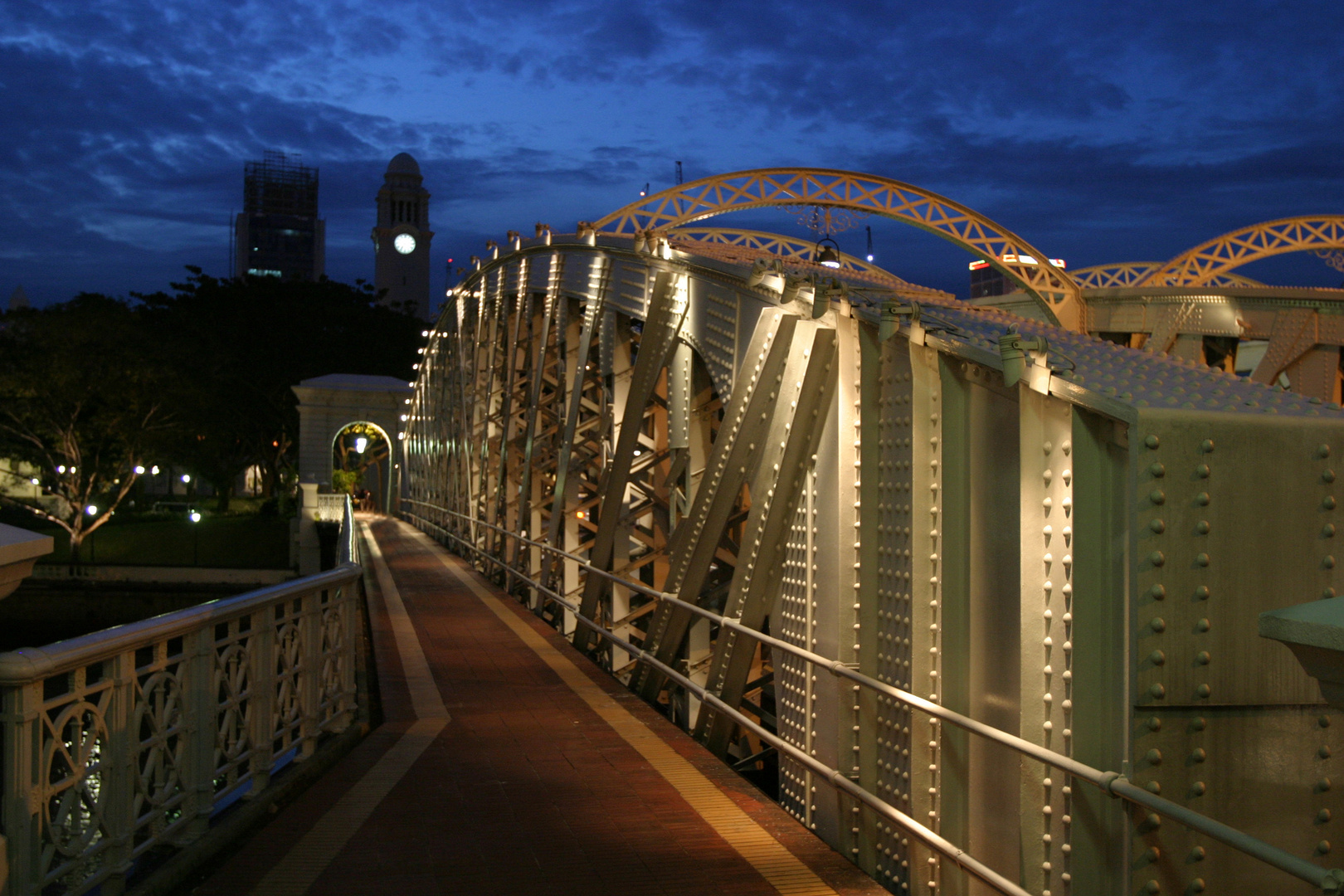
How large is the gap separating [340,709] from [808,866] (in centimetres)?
355

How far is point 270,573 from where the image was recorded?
1412 inches

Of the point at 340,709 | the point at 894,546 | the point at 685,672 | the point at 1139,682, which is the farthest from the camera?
the point at 685,672

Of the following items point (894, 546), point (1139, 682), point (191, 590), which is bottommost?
point (191, 590)

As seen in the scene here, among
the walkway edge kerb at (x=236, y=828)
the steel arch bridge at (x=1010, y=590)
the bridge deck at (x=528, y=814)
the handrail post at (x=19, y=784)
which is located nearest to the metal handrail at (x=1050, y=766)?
the steel arch bridge at (x=1010, y=590)

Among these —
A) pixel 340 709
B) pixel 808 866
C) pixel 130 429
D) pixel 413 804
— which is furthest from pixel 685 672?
pixel 130 429

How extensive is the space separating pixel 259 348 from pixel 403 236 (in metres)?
76.4

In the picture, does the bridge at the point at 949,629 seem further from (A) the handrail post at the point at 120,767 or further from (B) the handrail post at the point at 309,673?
(A) the handrail post at the point at 120,767

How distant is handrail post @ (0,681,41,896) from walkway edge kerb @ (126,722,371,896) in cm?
76

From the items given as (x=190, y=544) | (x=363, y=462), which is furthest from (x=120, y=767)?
(x=363, y=462)

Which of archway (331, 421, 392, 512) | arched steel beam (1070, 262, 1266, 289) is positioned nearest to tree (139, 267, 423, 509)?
archway (331, 421, 392, 512)

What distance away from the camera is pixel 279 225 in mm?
163875

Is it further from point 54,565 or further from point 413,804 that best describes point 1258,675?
point 54,565

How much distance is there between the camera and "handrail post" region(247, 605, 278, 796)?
5719 millimetres

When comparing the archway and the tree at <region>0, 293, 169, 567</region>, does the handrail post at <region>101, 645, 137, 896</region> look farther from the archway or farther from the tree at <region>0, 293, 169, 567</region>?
the archway
